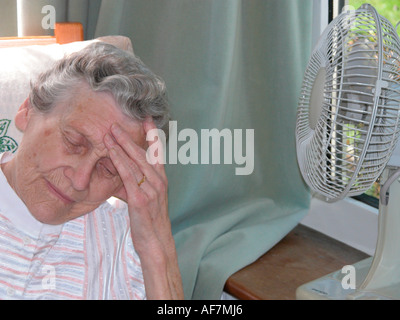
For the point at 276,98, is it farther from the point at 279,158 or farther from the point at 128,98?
the point at 128,98

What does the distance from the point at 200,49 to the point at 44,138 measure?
1.81 feet

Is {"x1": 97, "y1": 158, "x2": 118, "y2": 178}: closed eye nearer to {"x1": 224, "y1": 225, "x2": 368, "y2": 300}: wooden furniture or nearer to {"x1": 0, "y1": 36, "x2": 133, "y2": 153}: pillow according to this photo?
{"x1": 0, "y1": 36, "x2": 133, "y2": 153}: pillow

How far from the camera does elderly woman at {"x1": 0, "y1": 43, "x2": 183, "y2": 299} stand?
1.10 m

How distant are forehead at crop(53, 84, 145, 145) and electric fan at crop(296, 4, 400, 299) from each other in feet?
1.25

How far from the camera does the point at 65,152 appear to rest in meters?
1.10

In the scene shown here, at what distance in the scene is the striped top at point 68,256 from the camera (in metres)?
1.16

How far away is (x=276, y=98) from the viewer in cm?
162

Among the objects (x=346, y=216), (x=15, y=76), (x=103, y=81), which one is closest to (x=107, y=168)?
(x=103, y=81)

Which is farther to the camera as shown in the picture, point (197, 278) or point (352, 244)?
point (352, 244)

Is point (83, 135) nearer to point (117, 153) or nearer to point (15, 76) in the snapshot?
point (117, 153)

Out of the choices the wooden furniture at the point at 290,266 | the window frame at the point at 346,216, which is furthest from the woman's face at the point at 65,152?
the window frame at the point at 346,216

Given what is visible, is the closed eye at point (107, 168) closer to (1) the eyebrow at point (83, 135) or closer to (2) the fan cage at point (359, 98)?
(1) the eyebrow at point (83, 135)

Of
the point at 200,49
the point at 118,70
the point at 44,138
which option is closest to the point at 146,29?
the point at 200,49

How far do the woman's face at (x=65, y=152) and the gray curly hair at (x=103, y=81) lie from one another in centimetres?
2
